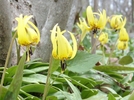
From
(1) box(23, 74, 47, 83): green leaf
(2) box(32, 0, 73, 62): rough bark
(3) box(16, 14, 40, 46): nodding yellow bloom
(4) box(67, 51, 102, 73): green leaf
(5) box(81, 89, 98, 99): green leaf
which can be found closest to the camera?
(3) box(16, 14, 40, 46): nodding yellow bloom

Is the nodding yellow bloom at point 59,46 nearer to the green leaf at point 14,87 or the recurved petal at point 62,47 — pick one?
the recurved petal at point 62,47

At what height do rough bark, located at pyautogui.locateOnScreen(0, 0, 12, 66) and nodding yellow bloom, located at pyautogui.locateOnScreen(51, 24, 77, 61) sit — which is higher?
rough bark, located at pyautogui.locateOnScreen(0, 0, 12, 66)

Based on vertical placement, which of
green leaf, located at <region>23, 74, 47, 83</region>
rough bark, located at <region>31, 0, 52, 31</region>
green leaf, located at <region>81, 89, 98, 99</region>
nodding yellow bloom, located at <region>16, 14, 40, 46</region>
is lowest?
green leaf, located at <region>81, 89, 98, 99</region>

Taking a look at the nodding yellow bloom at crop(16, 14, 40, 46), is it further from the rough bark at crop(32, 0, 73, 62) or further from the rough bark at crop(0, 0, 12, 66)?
the rough bark at crop(32, 0, 73, 62)

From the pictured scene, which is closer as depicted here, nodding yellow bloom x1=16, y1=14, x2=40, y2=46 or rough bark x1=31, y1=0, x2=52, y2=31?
nodding yellow bloom x1=16, y1=14, x2=40, y2=46

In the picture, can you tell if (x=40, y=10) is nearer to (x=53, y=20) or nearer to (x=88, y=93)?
(x=53, y=20)

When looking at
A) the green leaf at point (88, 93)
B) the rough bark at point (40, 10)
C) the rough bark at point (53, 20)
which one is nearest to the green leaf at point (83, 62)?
the green leaf at point (88, 93)

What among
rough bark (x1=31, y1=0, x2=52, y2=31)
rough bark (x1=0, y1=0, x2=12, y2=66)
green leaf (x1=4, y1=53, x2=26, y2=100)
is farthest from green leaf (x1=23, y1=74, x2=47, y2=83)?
rough bark (x1=31, y1=0, x2=52, y2=31)
